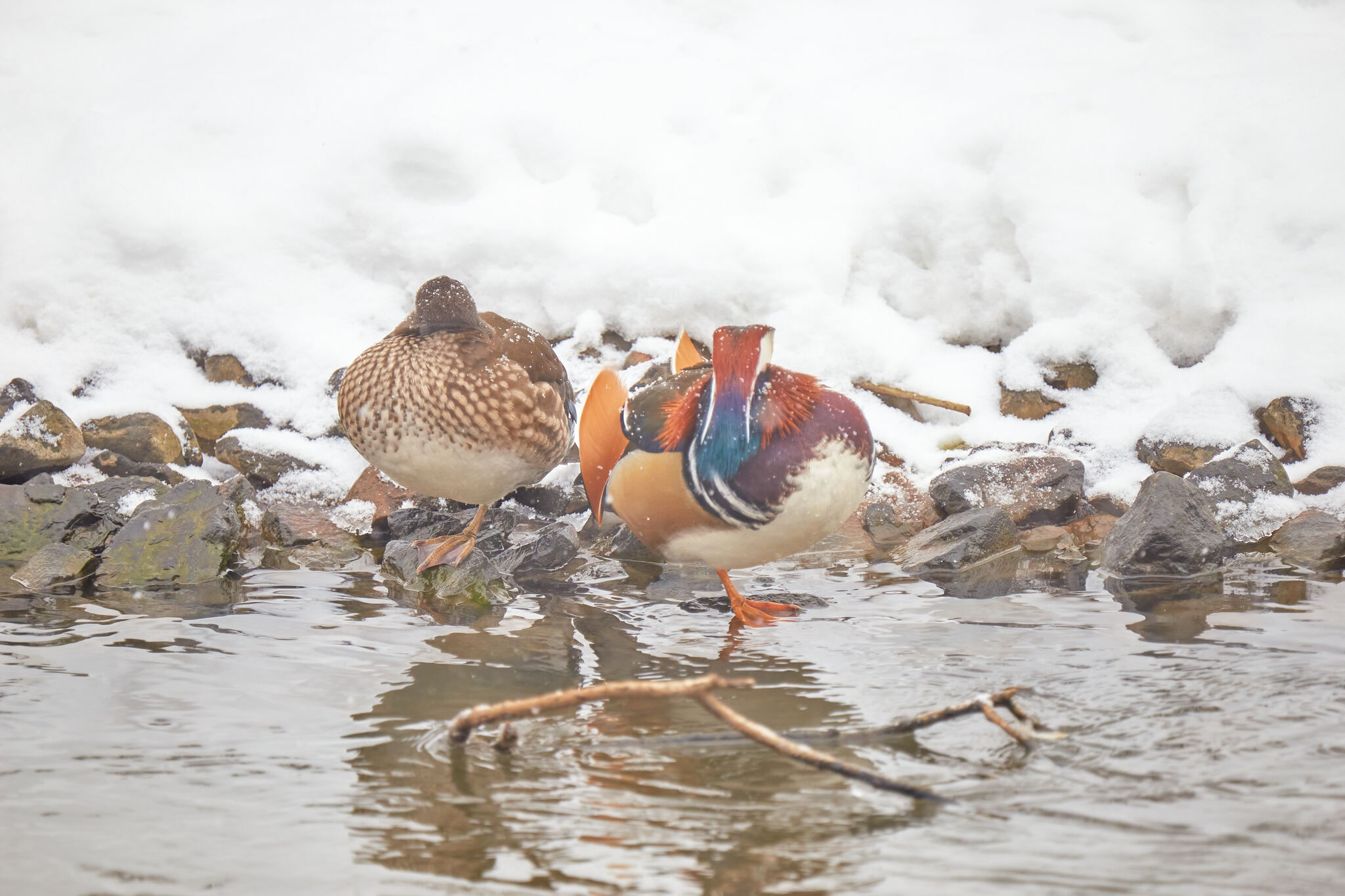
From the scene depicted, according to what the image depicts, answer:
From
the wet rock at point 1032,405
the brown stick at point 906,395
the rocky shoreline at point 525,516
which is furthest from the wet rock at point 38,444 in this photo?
the wet rock at point 1032,405

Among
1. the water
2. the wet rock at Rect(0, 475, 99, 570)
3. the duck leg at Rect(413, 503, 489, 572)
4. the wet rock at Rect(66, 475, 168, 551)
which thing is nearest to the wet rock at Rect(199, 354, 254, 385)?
the wet rock at Rect(66, 475, 168, 551)

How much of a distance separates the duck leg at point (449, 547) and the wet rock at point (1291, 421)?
316 cm

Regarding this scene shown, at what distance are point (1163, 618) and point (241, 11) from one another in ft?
22.3

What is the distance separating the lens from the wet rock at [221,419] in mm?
5082

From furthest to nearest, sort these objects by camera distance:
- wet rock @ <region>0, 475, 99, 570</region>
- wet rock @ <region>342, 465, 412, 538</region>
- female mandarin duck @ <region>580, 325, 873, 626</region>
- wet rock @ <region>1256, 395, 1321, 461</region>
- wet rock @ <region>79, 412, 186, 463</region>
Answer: wet rock @ <region>79, 412, 186, 463</region> → wet rock @ <region>342, 465, 412, 538</region> → wet rock @ <region>1256, 395, 1321, 461</region> → wet rock @ <region>0, 475, 99, 570</region> → female mandarin duck @ <region>580, 325, 873, 626</region>

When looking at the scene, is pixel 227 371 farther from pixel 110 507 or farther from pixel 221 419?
pixel 110 507

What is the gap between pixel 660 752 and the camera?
2348mm

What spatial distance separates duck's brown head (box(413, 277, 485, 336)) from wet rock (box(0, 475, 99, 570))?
1428 millimetres

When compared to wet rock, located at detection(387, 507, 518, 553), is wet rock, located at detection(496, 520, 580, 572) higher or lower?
lower

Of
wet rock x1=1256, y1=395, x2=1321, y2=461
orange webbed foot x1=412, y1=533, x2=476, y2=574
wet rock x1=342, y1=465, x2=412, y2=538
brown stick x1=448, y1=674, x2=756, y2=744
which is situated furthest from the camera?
wet rock x1=342, y1=465, x2=412, y2=538

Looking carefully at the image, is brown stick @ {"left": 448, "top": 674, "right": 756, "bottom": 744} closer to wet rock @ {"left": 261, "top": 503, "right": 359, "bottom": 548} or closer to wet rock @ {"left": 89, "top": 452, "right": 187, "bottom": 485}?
wet rock @ {"left": 261, "top": 503, "right": 359, "bottom": 548}

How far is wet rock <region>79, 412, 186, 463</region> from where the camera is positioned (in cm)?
481

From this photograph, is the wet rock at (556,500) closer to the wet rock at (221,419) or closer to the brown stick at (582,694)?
the wet rock at (221,419)

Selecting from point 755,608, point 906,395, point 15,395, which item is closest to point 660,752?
point 755,608
